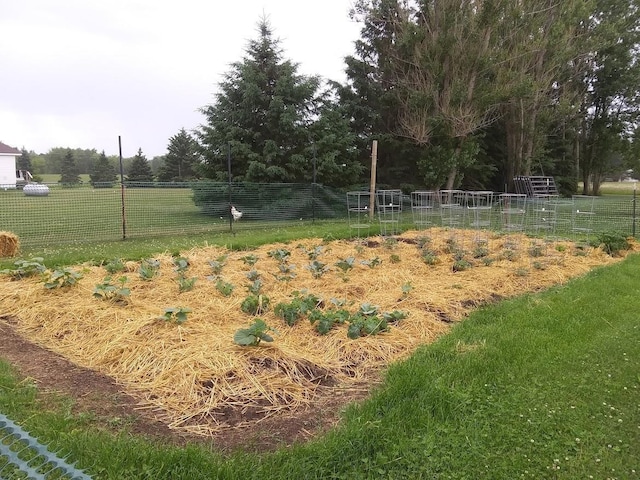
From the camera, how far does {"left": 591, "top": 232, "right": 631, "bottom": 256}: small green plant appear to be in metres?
7.53

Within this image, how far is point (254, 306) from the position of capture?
12.6ft

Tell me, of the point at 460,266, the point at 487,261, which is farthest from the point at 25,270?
the point at 487,261

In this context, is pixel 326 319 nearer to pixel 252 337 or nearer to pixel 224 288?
pixel 252 337

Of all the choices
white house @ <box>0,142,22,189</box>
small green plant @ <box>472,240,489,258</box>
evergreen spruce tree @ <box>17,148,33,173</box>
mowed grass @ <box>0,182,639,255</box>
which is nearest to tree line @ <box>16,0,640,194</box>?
mowed grass @ <box>0,182,639,255</box>

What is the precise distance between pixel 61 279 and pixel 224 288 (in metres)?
1.63

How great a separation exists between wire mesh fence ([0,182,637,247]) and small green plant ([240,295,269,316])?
513cm

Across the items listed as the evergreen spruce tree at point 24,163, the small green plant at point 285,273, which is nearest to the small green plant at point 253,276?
the small green plant at point 285,273

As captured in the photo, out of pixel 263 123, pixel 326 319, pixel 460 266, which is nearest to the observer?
pixel 326 319

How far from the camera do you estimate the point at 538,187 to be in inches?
802

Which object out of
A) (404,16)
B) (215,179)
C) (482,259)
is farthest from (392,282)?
(404,16)

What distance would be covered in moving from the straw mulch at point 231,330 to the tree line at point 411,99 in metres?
8.35

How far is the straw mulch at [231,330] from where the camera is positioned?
2.54m

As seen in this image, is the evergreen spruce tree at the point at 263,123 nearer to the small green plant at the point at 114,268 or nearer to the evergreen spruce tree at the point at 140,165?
the small green plant at the point at 114,268

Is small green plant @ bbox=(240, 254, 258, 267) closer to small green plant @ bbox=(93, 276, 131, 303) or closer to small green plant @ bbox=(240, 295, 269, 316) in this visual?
small green plant @ bbox=(240, 295, 269, 316)
